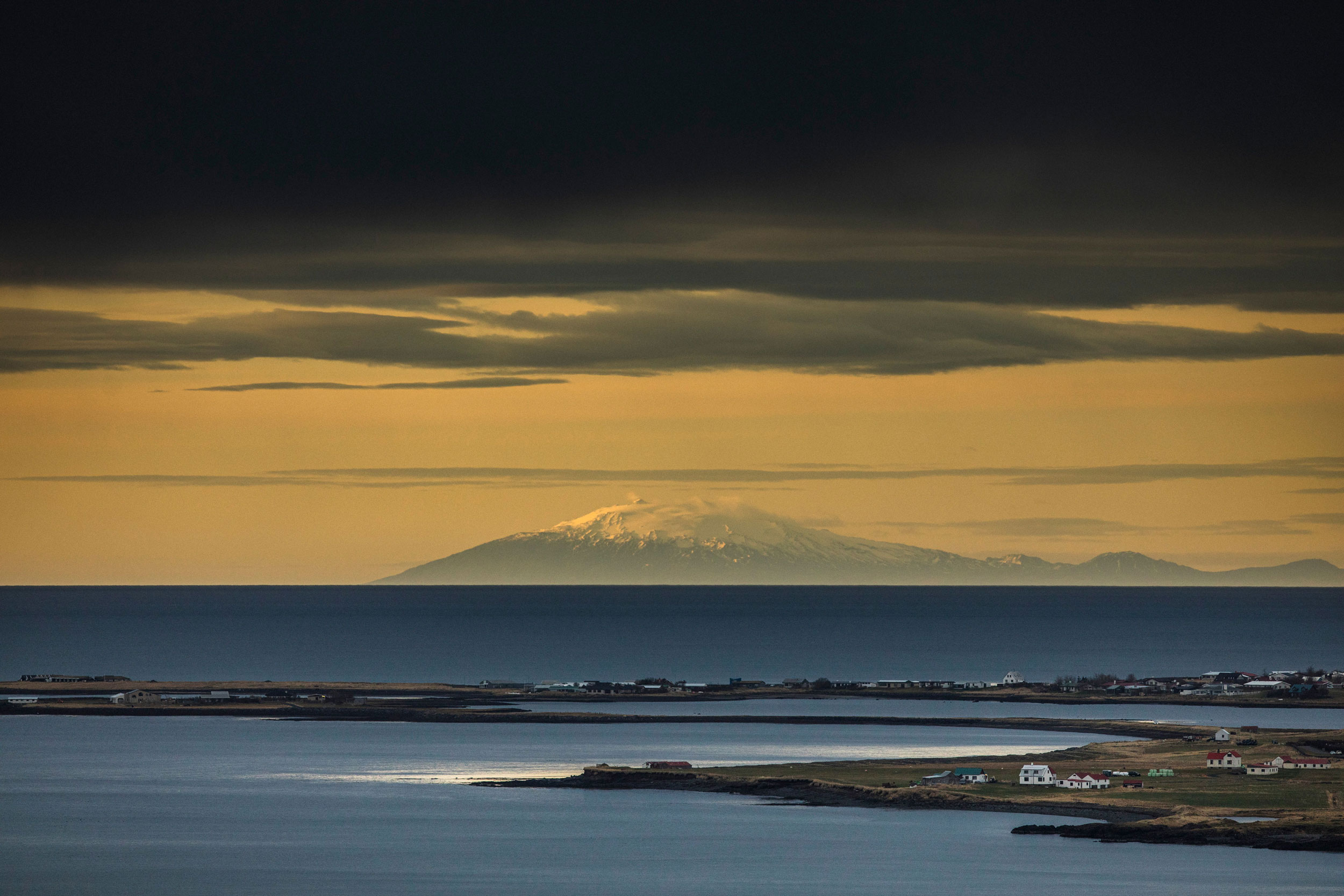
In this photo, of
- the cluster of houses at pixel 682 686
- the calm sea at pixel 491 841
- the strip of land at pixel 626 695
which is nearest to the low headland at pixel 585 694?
the strip of land at pixel 626 695

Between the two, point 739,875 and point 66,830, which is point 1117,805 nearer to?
point 739,875

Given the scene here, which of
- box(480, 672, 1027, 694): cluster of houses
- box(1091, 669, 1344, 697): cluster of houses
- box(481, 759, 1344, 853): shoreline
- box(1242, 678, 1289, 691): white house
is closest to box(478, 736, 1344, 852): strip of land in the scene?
box(481, 759, 1344, 853): shoreline

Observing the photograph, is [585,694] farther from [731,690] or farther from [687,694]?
[731,690]

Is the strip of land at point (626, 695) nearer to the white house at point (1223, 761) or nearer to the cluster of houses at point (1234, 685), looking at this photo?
the cluster of houses at point (1234, 685)

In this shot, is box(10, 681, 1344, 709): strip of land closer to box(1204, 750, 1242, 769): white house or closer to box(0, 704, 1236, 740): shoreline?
box(0, 704, 1236, 740): shoreline

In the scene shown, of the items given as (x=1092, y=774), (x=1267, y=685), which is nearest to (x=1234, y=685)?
(x=1267, y=685)
